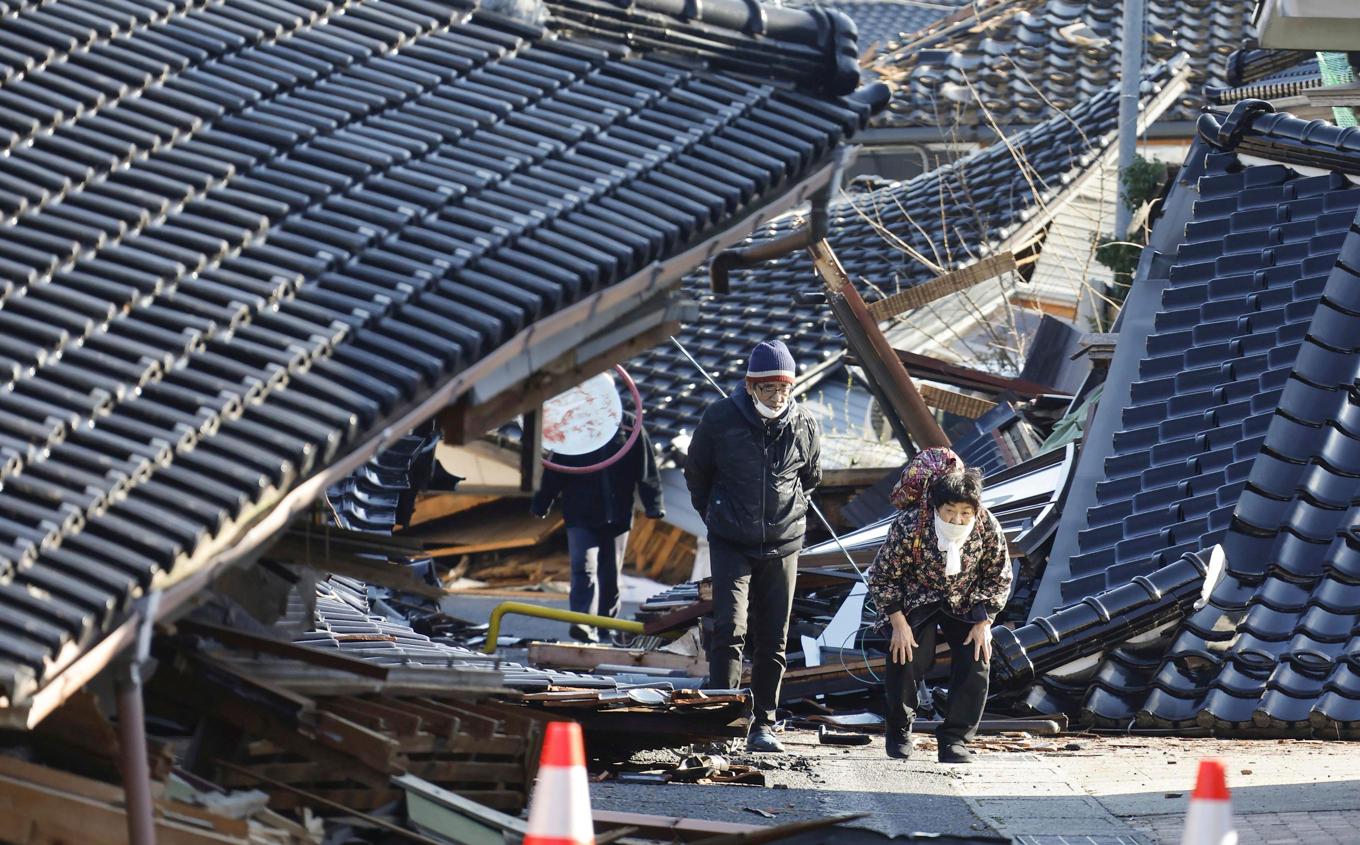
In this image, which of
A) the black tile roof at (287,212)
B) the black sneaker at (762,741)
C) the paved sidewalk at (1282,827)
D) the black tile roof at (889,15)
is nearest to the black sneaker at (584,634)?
the black sneaker at (762,741)

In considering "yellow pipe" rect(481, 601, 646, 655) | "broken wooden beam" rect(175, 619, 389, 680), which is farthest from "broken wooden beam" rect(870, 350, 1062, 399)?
"broken wooden beam" rect(175, 619, 389, 680)

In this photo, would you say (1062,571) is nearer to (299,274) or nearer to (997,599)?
(997,599)

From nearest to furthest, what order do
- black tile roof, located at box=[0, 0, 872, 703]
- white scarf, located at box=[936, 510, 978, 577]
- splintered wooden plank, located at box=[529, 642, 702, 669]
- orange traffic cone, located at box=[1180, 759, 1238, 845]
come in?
orange traffic cone, located at box=[1180, 759, 1238, 845]
black tile roof, located at box=[0, 0, 872, 703]
white scarf, located at box=[936, 510, 978, 577]
splintered wooden plank, located at box=[529, 642, 702, 669]

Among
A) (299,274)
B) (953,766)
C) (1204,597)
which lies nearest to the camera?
(299,274)

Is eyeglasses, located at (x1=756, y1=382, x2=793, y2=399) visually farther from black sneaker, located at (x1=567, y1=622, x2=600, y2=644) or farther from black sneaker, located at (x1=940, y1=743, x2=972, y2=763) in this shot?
→ black sneaker, located at (x1=567, y1=622, x2=600, y2=644)

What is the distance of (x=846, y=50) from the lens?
7.67 m

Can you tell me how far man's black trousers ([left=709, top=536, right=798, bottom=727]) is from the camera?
980 centimetres

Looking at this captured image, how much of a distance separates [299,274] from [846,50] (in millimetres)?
2516

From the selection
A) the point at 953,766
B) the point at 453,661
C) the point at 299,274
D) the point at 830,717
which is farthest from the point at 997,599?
the point at 299,274

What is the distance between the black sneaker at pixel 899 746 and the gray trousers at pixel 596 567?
497 centimetres

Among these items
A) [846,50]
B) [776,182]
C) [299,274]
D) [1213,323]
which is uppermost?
[1213,323]

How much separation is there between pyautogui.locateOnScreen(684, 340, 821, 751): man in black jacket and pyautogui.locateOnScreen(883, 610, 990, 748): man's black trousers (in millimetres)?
598

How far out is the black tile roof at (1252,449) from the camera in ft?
35.1

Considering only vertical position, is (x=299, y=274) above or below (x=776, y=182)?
below
